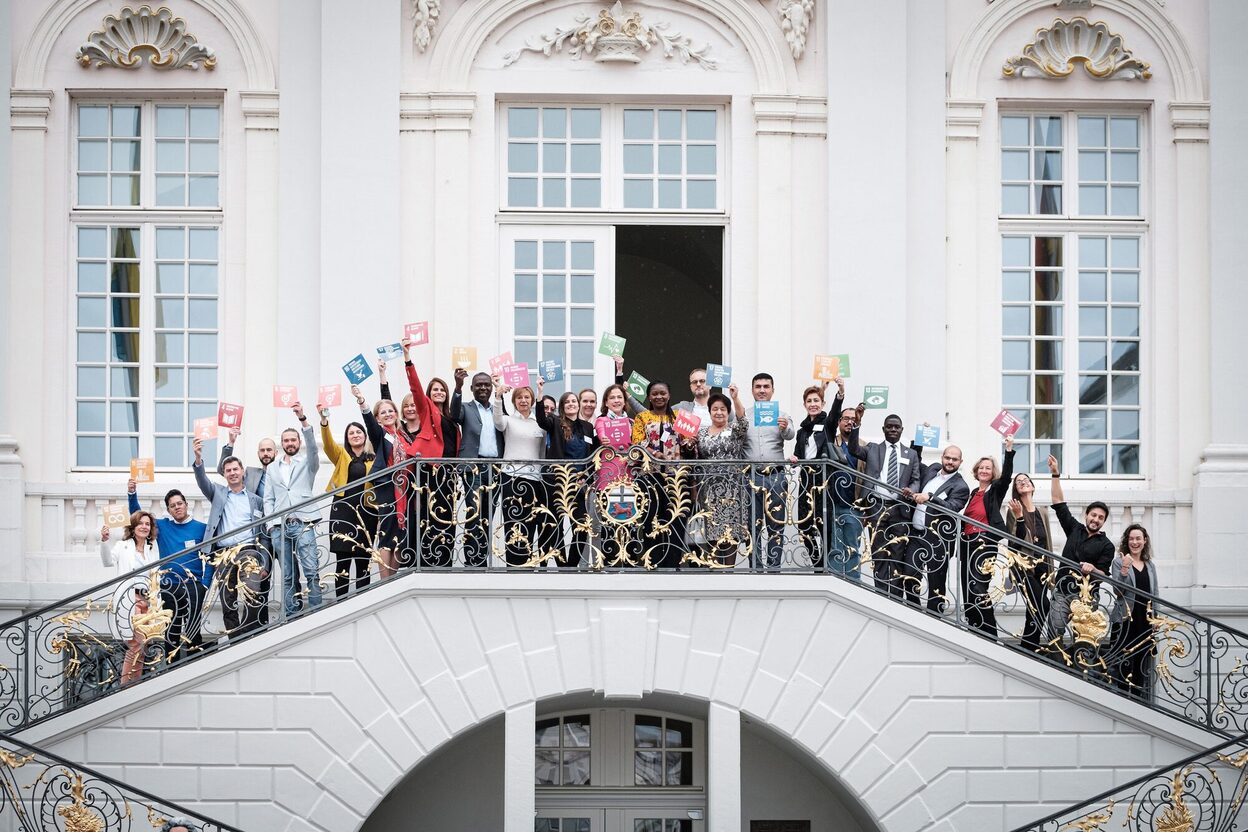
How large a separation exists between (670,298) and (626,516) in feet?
11.7

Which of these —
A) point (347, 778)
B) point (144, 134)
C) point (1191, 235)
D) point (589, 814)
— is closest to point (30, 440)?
point (144, 134)

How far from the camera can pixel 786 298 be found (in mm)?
16297

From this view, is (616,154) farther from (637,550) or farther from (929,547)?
(929,547)

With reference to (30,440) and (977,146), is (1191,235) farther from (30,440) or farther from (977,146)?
(30,440)

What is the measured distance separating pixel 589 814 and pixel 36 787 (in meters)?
4.92

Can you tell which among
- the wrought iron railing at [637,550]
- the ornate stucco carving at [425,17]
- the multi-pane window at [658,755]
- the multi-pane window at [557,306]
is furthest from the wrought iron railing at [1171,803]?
the ornate stucco carving at [425,17]

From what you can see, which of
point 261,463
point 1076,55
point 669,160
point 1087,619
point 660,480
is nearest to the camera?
point 1087,619

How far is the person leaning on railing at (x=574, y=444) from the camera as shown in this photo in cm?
1359

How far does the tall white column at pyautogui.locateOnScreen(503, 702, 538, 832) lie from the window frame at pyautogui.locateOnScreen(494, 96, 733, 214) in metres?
5.07

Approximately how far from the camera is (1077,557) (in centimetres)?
1411

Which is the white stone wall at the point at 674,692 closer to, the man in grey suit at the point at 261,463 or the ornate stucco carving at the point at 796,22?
the man in grey suit at the point at 261,463

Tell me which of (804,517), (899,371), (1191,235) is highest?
(1191,235)

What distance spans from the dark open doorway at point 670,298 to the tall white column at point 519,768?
4.15 metres

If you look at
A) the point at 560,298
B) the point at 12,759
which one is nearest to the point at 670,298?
the point at 560,298
